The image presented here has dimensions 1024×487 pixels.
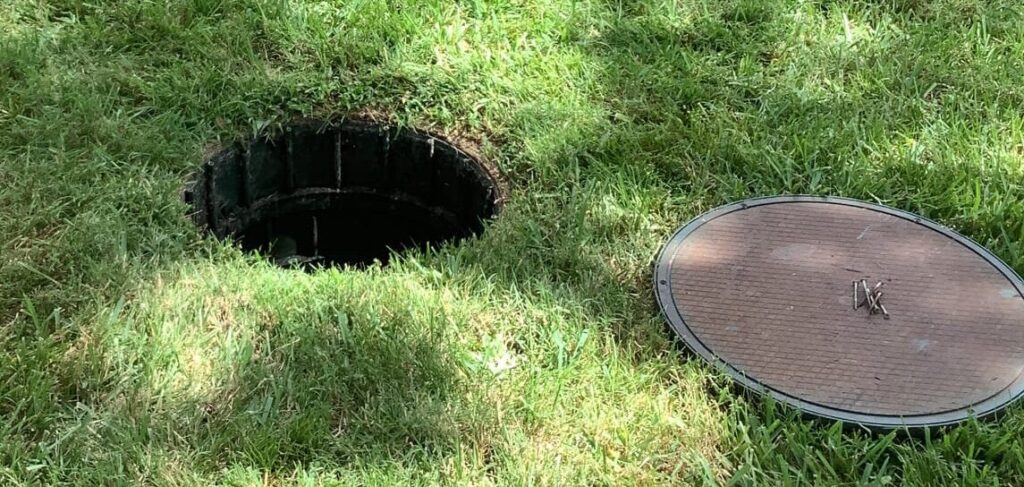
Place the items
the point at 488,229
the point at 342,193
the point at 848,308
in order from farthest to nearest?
the point at 342,193 < the point at 488,229 < the point at 848,308

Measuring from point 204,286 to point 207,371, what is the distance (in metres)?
0.32

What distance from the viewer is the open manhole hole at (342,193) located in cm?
330

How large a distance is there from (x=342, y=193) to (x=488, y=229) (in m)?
0.85

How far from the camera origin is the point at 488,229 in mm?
2947

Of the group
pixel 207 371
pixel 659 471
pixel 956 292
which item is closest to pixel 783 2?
pixel 956 292

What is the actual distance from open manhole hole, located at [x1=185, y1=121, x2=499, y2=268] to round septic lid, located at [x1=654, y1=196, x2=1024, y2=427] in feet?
2.53

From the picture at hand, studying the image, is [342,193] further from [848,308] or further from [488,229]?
[848,308]

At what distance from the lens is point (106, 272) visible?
266cm

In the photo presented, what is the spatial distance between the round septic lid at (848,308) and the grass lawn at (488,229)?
3.2 inches

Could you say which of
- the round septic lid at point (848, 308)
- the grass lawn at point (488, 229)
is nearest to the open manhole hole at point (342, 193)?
the grass lawn at point (488, 229)

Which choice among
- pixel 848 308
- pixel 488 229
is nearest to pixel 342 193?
pixel 488 229

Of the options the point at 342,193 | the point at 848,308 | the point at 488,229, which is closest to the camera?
the point at 848,308

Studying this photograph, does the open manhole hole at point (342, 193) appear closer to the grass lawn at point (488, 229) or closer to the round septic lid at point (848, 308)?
A: the grass lawn at point (488, 229)

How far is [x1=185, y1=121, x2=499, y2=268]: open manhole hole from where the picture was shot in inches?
130
